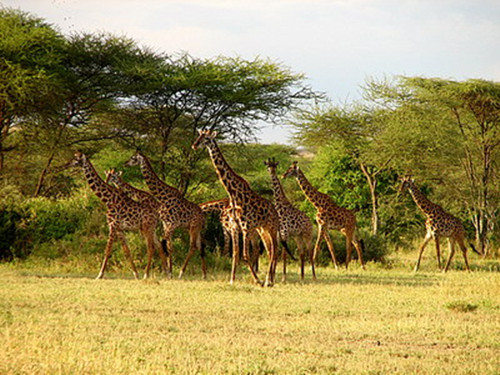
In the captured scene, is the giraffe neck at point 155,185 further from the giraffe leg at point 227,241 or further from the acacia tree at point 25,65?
the acacia tree at point 25,65

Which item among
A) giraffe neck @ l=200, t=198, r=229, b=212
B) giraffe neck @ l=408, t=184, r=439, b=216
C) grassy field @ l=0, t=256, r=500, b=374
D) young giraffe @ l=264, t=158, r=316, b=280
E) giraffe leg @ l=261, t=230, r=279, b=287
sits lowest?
grassy field @ l=0, t=256, r=500, b=374

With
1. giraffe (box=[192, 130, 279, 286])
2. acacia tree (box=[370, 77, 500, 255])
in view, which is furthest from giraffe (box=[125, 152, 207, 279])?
acacia tree (box=[370, 77, 500, 255])

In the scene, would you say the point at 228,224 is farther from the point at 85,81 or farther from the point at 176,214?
the point at 85,81

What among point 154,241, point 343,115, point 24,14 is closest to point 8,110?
point 24,14

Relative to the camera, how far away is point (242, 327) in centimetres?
799

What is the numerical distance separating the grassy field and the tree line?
638cm

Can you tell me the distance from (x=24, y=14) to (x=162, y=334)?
15.2 metres

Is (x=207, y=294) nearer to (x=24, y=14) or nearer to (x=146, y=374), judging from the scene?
(x=146, y=374)

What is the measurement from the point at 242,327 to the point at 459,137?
1522 centimetres

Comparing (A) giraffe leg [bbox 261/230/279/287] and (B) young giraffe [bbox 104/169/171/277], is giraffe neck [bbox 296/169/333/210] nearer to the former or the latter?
(A) giraffe leg [bbox 261/230/279/287]

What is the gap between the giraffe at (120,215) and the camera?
505 inches

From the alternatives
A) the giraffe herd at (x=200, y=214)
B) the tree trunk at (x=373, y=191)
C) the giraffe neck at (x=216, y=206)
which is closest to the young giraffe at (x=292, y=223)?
the giraffe herd at (x=200, y=214)

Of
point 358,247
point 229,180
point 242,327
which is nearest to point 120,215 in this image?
point 229,180

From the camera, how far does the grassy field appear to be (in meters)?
A: 6.12
